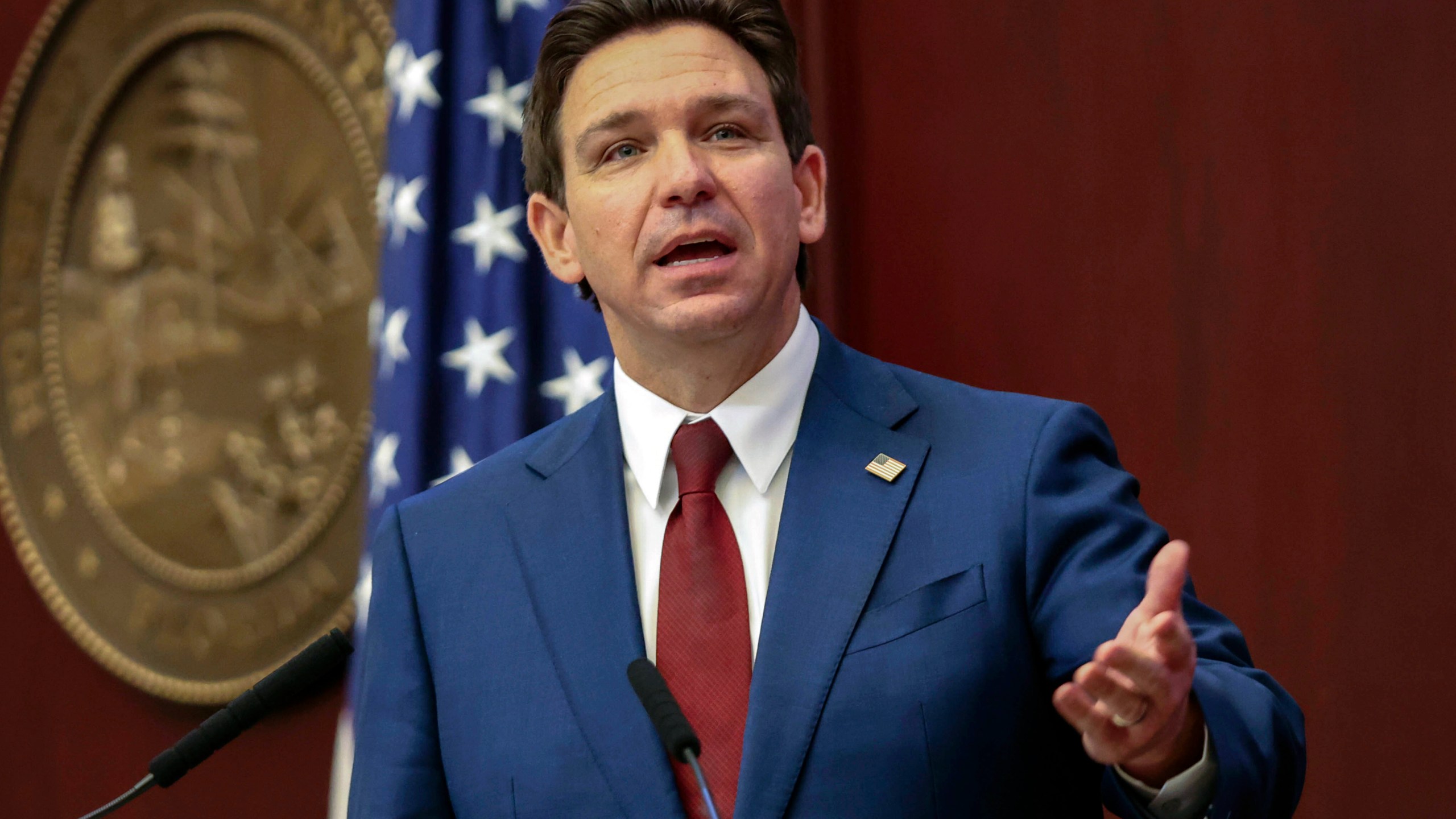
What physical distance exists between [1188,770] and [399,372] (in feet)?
5.71

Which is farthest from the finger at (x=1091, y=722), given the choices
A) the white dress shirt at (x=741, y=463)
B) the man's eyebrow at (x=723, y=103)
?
the man's eyebrow at (x=723, y=103)

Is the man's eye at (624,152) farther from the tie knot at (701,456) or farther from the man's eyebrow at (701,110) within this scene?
the tie knot at (701,456)

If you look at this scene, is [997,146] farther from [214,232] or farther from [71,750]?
[71,750]

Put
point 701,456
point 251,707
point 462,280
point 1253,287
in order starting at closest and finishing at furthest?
point 251,707 < point 701,456 < point 1253,287 < point 462,280

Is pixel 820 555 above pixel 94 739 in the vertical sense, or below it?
above

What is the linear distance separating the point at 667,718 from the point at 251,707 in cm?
45

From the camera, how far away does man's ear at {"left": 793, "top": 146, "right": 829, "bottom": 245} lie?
1.83 metres

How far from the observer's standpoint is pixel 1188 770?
123 cm

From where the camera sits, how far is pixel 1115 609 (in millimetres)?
1354

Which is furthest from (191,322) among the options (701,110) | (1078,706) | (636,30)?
(1078,706)

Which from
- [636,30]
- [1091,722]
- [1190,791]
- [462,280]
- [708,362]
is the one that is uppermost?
[636,30]

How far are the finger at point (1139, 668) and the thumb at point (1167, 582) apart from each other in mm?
44

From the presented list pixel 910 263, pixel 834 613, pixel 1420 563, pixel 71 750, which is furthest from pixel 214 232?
pixel 1420 563

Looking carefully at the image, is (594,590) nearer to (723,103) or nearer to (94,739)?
(723,103)
